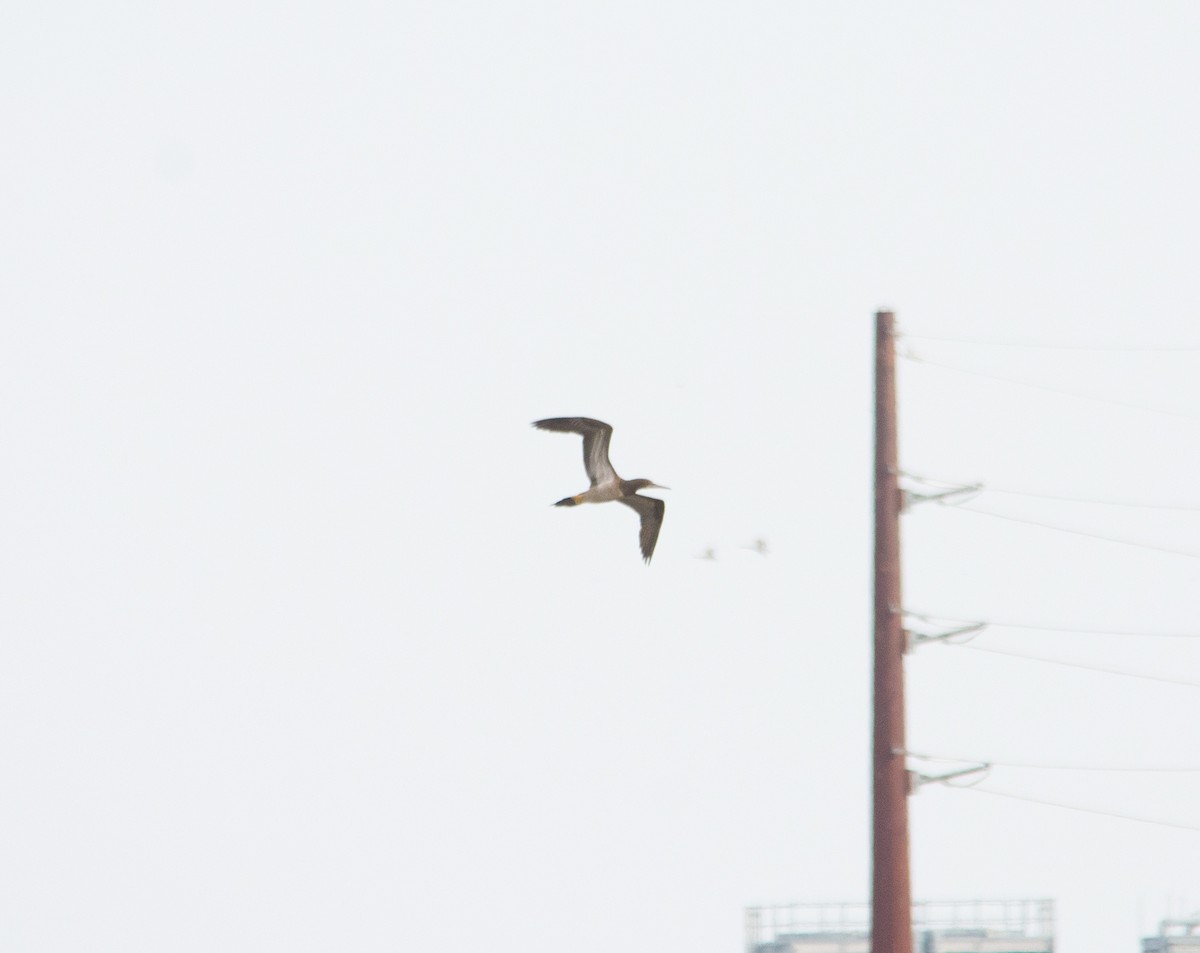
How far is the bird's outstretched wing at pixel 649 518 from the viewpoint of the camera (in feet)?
88.0

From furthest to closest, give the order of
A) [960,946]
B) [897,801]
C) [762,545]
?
[960,946] → [897,801] → [762,545]

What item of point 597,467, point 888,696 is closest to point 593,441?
point 597,467

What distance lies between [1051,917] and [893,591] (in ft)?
175

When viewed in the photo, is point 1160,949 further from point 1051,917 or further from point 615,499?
point 615,499

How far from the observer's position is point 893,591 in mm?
27453

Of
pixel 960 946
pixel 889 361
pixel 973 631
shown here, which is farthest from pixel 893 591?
pixel 960 946

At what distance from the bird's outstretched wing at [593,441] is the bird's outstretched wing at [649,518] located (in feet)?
5.20

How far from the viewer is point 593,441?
24891mm

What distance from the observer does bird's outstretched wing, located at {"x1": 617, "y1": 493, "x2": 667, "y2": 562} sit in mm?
26812

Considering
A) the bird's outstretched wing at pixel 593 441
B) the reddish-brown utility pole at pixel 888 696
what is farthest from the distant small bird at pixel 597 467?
the reddish-brown utility pole at pixel 888 696

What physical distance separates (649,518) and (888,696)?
3.54 metres

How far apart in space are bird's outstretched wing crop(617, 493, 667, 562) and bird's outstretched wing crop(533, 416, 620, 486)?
1.58 m

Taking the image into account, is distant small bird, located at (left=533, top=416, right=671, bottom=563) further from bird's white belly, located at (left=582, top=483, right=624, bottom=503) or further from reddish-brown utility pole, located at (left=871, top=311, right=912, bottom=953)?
reddish-brown utility pole, located at (left=871, top=311, right=912, bottom=953)

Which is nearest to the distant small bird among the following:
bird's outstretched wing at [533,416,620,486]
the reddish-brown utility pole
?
bird's outstretched wing at [533,416,620,486]
